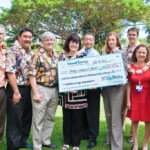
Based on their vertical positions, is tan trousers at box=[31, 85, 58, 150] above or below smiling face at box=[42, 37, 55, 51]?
below

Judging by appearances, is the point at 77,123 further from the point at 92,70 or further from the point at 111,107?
the point at 92,70

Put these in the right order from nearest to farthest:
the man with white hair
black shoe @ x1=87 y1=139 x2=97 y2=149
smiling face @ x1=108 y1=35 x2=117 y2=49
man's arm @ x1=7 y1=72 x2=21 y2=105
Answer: man's arm @ x1=7 y1=72 x2=21 y2=105
the man with white hair
smiling face @ x1=108 y1=35 x2=117 y2=49
black shoe @ x1=87 y1=139 x2=97 y2=149

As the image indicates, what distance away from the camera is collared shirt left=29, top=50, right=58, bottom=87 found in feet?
9.98

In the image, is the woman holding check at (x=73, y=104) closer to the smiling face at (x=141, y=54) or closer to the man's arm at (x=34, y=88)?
the man's arm at (x=34, y=88)

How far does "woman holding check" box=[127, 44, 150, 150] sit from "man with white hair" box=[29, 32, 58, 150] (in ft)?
4.51

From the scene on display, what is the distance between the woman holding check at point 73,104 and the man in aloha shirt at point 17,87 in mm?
665

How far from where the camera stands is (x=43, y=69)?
3074 mm

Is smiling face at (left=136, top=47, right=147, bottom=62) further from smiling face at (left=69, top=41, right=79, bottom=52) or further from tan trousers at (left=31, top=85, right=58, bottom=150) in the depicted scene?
tan trousers at (left=31, top=85, right=58, bottom=150)

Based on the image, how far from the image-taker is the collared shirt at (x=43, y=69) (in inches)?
120

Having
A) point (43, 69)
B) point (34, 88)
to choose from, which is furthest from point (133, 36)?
point (34, 88)

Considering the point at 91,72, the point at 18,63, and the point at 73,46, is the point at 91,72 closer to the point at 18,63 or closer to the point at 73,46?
the point at 73,46

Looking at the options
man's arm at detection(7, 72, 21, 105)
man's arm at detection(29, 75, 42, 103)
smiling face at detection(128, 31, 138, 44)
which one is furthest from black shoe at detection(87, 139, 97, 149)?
smiling face at detection(128, 31, 138, 44)

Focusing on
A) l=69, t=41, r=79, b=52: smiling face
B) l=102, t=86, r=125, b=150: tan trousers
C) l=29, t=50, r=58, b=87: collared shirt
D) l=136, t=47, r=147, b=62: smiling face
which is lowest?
l=102, t=86, r=125, b=150: tan trousers

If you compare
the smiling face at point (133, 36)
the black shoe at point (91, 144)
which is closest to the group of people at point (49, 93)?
the black shoe at point (91, 144)
